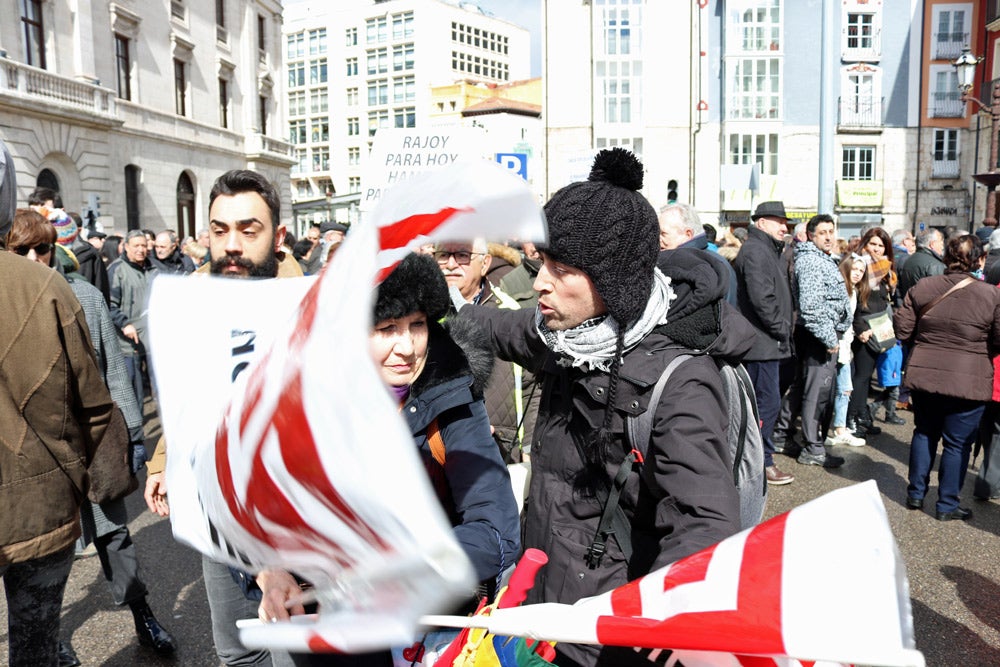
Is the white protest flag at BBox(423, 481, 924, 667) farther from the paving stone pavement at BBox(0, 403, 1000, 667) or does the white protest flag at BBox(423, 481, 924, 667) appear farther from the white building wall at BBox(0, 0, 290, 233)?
the white building wall at BBox(0, 0, 290, 233)

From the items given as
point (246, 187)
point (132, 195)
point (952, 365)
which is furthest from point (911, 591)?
point (132, 195)

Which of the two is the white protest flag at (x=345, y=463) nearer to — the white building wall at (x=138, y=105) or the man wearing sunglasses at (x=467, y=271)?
the man wearing sunglasses at (x=467, y=271)

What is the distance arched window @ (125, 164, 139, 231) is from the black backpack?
2972cm

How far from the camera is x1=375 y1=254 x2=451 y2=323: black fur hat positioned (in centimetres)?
171

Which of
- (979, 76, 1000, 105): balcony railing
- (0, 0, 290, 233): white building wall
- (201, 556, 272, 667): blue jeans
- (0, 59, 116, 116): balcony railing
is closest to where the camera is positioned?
(201, 556, 272, 667): blue jeans

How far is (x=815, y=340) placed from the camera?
22.5 ft

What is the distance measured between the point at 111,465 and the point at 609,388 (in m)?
2.30

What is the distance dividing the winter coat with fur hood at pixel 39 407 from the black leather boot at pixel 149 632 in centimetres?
146

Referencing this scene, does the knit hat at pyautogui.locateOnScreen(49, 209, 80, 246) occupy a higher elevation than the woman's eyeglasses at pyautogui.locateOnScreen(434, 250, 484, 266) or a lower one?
higher

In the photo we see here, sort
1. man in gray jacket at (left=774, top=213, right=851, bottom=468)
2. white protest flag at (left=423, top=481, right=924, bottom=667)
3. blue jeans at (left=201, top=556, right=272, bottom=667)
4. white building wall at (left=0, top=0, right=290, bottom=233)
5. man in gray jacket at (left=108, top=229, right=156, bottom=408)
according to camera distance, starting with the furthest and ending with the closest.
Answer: white building wall at (left=0, top=0, right=290, bottom=233), man in gray jacket at (left=108, top=229, right=156, bottom=408), man in gray jacket at (left=774, top=213, right=851, bottom=468), blue jeans at (left=201, top=556, right=272, bottom=667), white protest flag at (left=423, top=481, right=924, bottom=667)

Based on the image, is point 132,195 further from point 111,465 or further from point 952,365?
point 952,365

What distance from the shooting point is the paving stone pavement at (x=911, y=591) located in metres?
3.71

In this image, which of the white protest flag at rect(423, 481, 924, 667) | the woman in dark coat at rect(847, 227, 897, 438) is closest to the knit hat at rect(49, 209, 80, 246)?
the white protest flag at rect(423, 481, 924, 667)

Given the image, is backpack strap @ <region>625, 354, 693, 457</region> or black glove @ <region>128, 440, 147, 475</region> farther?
black glove @ <region>128, 440, 147, 475</region>
